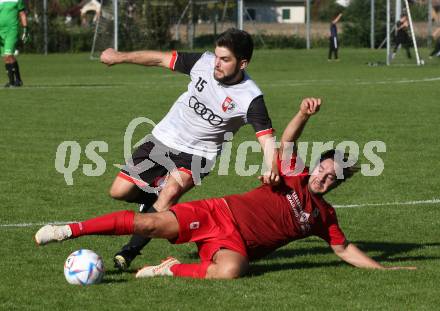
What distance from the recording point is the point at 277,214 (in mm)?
8188

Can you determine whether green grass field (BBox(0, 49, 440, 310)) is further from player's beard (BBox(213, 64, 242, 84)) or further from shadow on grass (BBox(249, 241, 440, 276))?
player's beard (BBox(213, 64, 242, 84))

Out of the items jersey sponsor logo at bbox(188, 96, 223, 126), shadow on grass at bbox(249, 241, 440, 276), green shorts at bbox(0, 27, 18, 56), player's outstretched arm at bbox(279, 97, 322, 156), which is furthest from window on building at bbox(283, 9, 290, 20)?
player's outstretched arm at bbox(279, 97, 322, 156)

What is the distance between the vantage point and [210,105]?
866 cm

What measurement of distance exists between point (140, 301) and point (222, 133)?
7.01 ft

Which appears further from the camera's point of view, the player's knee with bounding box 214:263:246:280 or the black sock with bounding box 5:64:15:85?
the black sock with bounding box 5:64:15:85

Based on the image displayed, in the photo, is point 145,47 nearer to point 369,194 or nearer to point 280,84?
point 280,84

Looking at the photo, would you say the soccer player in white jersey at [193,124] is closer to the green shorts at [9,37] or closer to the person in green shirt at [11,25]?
the person in green shirt at [11,25]

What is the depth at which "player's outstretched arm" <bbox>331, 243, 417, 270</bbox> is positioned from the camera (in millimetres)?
8312

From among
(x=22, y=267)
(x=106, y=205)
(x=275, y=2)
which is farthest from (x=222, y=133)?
(x=275, y=2)

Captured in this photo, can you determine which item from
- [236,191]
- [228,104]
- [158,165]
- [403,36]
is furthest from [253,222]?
[403,36]

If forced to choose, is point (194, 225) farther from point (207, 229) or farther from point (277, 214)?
point (277, 214)

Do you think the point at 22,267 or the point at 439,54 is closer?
the point at 22,267

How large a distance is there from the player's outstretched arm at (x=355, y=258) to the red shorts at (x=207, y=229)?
83cm

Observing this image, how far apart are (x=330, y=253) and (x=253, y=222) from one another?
130cm
